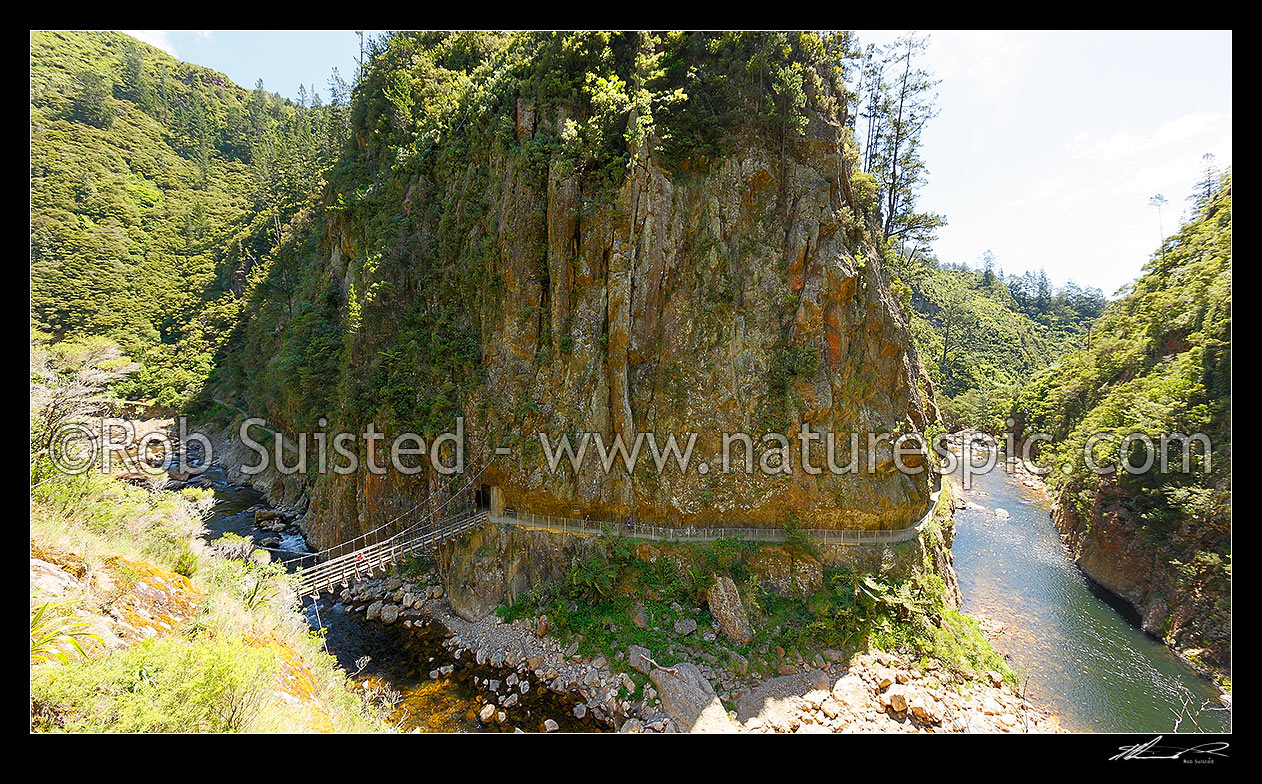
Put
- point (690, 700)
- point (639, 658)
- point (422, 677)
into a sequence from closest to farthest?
1. point (690, 700)
2. point (639, 658)
3. point (422, 677)

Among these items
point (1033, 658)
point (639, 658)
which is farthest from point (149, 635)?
point (1033, 658)

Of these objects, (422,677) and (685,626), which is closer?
(422,677)

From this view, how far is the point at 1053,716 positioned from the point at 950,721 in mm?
4581

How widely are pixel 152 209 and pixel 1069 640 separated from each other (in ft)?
256

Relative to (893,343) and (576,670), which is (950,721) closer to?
(576,670)

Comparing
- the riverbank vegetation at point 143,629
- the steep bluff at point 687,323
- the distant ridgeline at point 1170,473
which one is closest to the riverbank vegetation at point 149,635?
the riverbank vegetation at point 143,629

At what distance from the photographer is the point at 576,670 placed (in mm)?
14375

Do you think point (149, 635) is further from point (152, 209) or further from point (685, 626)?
point (152, 209)

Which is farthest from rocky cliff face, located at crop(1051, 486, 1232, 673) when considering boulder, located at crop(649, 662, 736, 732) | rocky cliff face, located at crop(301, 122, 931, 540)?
boulder, located at crop(649, 662, 736, 732)

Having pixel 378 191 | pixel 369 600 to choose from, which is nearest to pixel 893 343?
pixel 369 600

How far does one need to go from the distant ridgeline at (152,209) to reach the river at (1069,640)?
1919 inches

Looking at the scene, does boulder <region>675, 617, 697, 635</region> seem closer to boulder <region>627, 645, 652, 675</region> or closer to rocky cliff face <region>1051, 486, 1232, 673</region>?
boulder <region>627, 645, 652, 675</region>

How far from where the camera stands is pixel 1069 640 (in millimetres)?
17609

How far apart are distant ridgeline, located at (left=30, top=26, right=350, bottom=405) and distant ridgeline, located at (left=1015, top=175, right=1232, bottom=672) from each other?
51026 mm
